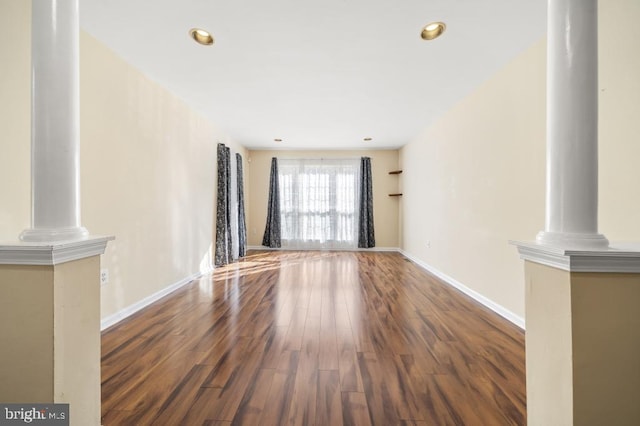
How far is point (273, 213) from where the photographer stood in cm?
633

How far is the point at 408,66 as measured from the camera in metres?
2.58

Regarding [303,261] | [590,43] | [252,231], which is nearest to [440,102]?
[590,43]

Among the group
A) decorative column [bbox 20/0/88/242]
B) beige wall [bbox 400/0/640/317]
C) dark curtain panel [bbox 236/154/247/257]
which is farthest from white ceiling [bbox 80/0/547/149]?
dark curtain panel [bbox 236/154/247/257]

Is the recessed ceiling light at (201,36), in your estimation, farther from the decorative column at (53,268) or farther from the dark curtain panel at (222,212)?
the dark curtain panel at (222,212)

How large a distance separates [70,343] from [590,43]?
7.59 feet

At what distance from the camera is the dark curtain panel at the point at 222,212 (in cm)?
449

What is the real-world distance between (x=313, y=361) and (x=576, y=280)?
144cm

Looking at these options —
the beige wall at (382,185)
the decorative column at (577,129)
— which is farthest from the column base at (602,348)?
the beige wall at (382,185)

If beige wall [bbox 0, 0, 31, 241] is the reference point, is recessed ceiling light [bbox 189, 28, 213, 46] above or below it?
above

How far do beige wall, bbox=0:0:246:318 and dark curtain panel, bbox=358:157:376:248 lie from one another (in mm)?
3721

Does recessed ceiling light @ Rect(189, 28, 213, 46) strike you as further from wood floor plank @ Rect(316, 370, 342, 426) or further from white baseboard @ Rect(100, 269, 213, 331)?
wood floor plank @ Rect(316, 370, 342, 426)

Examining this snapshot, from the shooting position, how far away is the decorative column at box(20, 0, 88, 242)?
3.50 ft

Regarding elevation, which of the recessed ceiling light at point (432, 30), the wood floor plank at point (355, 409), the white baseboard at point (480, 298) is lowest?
the wood floor plank at point (355, 409)

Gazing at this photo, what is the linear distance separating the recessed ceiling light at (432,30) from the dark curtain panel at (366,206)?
4.14 meters
